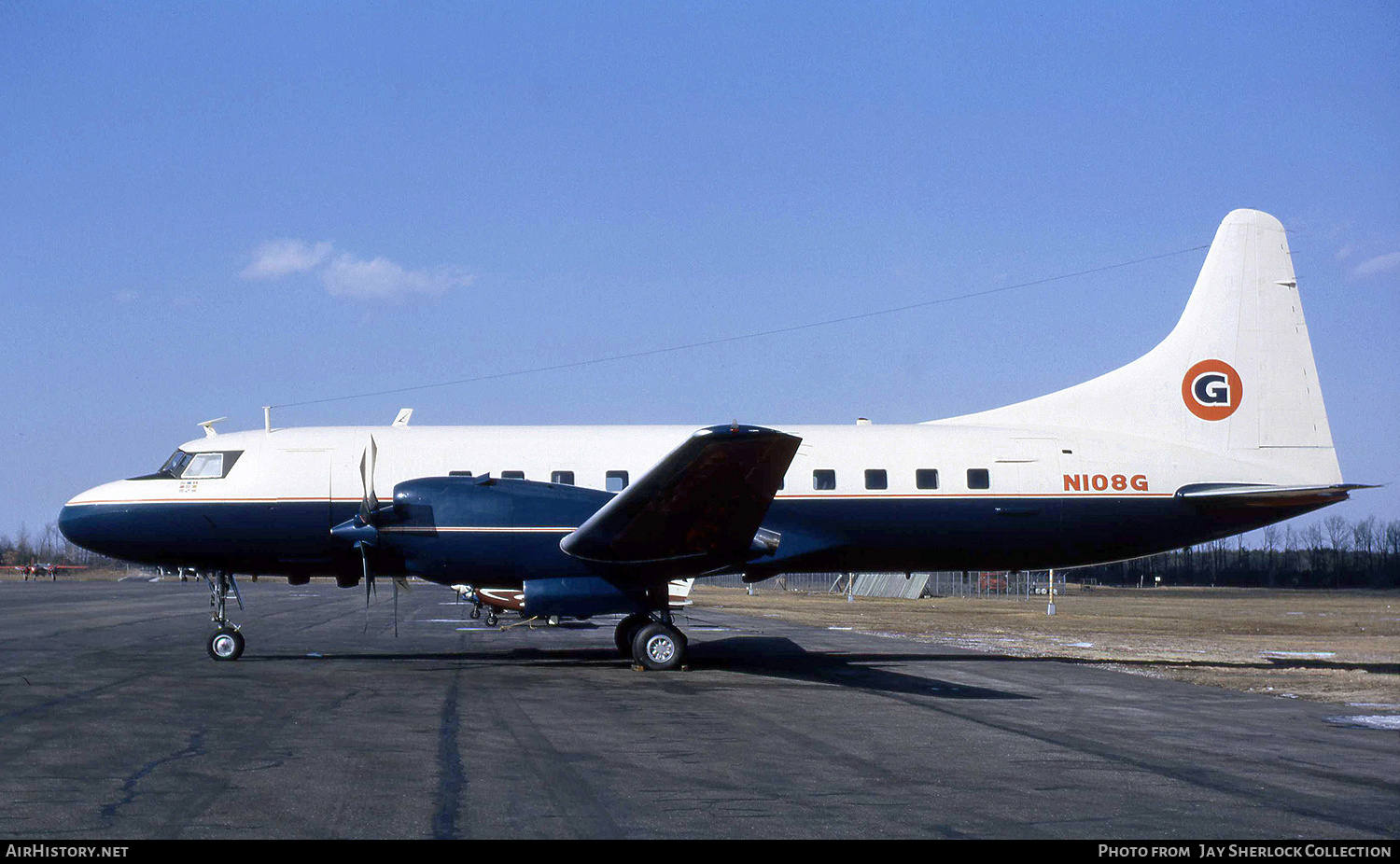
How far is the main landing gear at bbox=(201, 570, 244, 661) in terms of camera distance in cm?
1775

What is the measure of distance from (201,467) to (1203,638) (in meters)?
23.0

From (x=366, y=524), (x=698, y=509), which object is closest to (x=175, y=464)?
(x=366, y=524)

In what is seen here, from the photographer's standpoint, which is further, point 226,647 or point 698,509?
point 226,647

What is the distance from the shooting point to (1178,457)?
19.0m

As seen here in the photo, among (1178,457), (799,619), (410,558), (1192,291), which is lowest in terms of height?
(799,619)

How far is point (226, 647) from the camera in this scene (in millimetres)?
17766

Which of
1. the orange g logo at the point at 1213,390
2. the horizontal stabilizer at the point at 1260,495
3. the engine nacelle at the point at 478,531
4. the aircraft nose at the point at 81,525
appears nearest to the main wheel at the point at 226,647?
the aircraft nose at the point at 81,525

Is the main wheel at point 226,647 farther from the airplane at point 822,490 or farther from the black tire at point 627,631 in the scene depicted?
the black tire at point 627,631

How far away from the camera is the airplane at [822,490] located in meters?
16.7

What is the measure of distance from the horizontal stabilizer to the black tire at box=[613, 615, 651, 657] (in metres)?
9.45

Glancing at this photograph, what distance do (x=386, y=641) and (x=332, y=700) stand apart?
9.95 metres

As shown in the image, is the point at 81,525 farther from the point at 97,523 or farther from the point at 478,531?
the point at 478,531
